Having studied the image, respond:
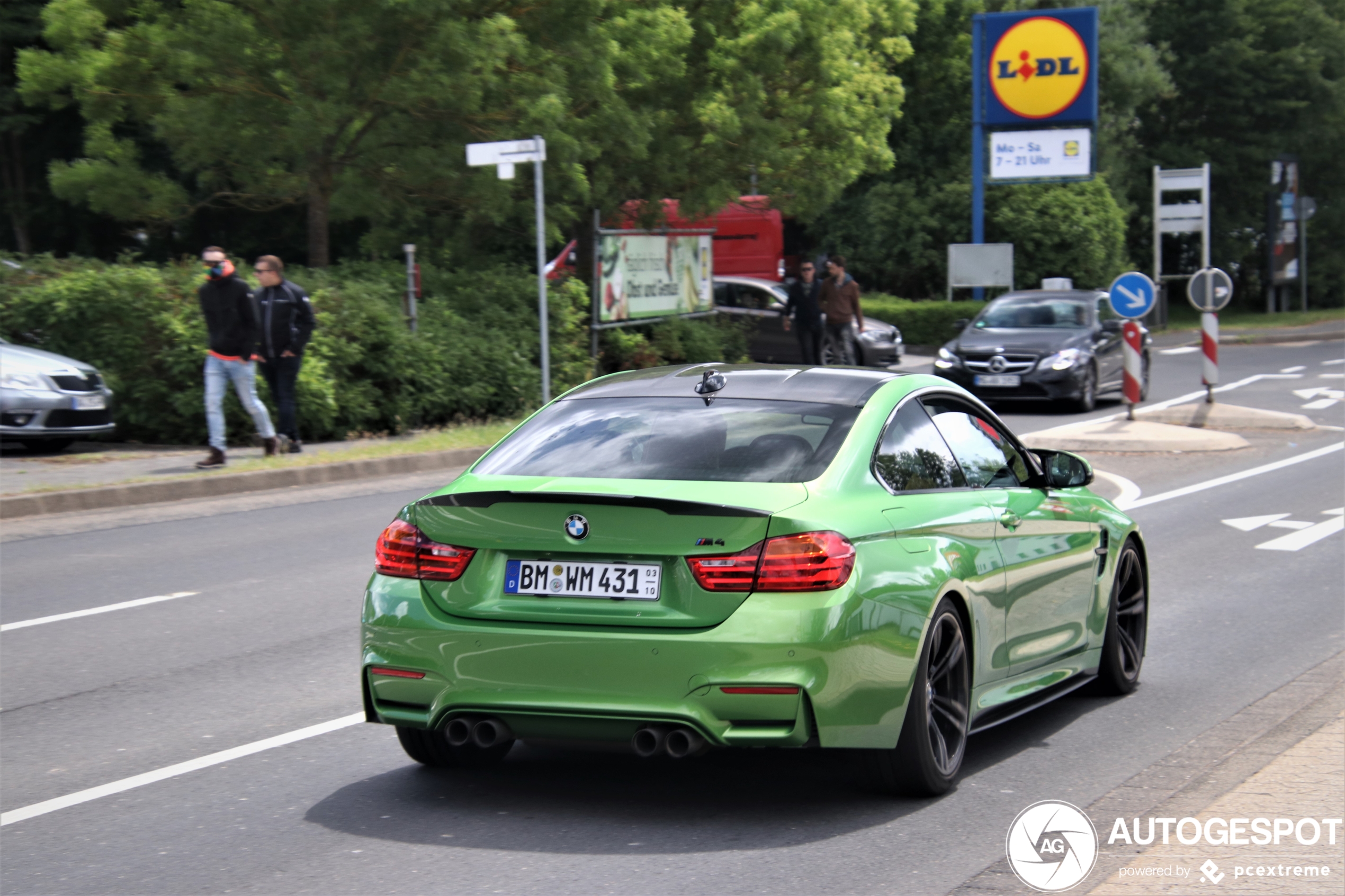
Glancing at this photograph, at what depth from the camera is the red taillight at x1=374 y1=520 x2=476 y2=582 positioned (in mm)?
5219

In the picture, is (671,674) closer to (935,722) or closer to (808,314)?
(935,722)

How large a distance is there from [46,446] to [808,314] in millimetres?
11585

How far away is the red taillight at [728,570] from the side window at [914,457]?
728 mm

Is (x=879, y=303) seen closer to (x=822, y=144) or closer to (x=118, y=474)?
(x=822, y=144)

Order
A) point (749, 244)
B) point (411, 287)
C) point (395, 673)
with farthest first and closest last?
point (749, 244)
point (411, 287)
point (395, 673)

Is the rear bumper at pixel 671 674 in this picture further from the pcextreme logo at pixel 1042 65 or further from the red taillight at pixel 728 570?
the pcextreme logo at pixel 1042 65

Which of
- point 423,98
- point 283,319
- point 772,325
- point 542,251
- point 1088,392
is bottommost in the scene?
point 1088,392

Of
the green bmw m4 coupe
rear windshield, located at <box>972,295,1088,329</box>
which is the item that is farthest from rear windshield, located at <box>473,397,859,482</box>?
rear windshield, located at <box>972,295,1088,329</box>

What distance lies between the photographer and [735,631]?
4891 millimetres

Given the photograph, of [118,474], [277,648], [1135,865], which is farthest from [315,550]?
[1135,865]

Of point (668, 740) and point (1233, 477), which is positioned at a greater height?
point (668, 740)

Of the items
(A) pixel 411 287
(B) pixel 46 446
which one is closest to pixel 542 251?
(A) pixel 411 287

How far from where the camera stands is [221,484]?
47.6ft

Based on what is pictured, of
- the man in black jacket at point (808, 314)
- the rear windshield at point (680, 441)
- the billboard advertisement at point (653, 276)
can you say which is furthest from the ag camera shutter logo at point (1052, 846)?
the man in black jacket at point (808, 314)
